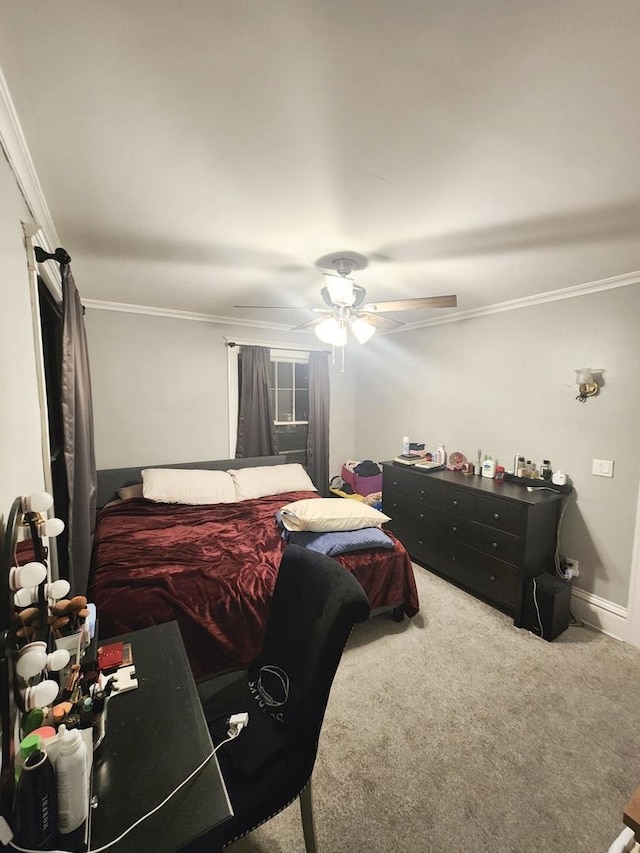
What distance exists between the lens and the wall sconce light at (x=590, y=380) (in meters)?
2.52

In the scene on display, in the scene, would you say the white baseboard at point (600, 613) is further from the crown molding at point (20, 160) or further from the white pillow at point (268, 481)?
the crown molding at point (20, 160)

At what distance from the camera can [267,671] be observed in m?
1.33

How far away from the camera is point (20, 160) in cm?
123

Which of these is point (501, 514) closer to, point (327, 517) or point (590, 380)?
point (590, 380)

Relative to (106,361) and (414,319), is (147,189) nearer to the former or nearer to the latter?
(106,361)

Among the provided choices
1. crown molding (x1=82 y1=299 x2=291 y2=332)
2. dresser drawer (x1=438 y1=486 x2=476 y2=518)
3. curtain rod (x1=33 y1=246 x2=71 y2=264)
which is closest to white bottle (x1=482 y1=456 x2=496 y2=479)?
dresser drawer (x1=438 y1=486 x2=476 y2=518)

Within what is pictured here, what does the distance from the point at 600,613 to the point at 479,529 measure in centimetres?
96

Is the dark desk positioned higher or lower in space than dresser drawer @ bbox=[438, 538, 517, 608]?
higher

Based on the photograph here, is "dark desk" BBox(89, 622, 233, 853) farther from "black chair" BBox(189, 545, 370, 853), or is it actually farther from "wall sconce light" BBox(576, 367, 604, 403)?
"wall sconce light" BBox(576, 367, 604, 403)

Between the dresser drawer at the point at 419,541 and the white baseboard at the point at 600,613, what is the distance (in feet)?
3.38

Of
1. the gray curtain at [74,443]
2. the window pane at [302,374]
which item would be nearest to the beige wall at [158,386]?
the window pane at [302,374]

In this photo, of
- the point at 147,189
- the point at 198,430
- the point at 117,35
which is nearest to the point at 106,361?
the point at 198,430

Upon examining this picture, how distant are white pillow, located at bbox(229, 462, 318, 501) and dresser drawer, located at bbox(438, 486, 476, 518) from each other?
137 centimetres

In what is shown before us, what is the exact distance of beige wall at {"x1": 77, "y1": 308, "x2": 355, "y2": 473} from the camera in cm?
336
